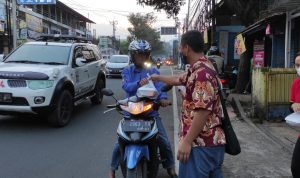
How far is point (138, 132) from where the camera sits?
461 cm

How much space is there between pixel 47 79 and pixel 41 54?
5.31 ft

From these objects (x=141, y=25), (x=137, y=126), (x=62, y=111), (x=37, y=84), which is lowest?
(x=62, y=111)

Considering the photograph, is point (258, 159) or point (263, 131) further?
point (263, 131)

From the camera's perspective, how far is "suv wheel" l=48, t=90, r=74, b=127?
910 cm

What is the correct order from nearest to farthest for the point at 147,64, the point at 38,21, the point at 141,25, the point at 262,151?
1. the point at 147,64
2. the point at 262,151
3. the point at 38,21
4. the point at 141,25

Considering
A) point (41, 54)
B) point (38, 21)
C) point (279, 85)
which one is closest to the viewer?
point (279, 85)

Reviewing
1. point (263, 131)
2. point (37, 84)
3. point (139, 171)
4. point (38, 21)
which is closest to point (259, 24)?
point (263, 131)

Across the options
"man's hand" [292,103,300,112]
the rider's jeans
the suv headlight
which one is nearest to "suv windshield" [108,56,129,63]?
the suv headlight

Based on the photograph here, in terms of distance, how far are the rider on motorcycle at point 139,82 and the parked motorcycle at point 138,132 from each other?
249 mm

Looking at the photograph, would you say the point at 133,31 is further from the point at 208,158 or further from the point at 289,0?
the point at 208,158

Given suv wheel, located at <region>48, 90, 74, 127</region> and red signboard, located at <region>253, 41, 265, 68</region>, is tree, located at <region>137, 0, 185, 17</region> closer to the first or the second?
red signboard, located at <region>253, 41, 265, 68</region>

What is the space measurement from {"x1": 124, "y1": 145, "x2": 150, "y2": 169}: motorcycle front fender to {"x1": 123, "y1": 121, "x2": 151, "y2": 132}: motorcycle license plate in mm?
173

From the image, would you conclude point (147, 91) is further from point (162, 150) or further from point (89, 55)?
point (89, 55)

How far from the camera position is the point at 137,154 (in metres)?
4.57
